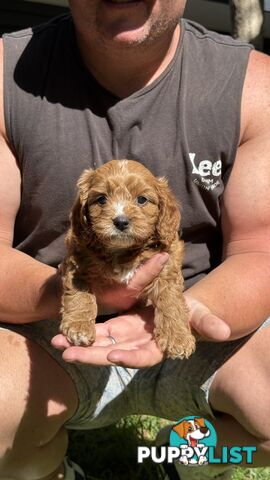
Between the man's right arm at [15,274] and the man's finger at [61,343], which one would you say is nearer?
the man's finger at [61,343]

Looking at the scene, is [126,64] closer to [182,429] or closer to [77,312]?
[77,312]

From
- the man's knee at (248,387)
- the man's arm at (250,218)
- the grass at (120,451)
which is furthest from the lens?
the grass at (120,451)

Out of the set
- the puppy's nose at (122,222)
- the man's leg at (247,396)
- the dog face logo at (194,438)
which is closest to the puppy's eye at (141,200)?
the puppy's nose at (122,222)

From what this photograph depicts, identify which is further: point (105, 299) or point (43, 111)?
point (43, 111)

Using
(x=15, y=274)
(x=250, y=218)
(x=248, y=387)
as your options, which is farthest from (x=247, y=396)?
(x=15, y=274)

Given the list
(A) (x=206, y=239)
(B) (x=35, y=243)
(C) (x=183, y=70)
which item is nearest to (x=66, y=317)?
(B) (x=35, y=243)

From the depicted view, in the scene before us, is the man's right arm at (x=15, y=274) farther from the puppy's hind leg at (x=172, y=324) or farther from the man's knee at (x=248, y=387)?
the man's knee at (x=248, y=387)

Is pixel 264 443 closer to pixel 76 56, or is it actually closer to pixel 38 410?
pixel 38 410
